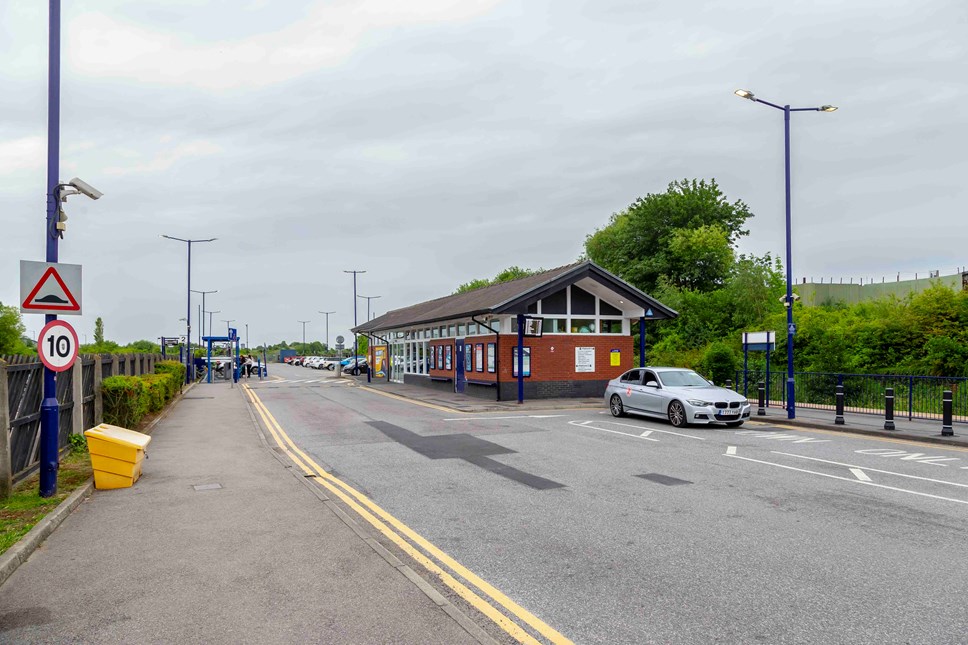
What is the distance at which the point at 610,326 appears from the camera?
28281 mm

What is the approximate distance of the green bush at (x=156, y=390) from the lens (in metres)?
18.3

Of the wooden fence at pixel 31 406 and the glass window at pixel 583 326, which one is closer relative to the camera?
the wooden fence at pixel 31 406

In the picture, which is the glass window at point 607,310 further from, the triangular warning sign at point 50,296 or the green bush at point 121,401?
the triangular warning sign at point 50,296

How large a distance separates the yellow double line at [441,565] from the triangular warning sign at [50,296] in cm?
416

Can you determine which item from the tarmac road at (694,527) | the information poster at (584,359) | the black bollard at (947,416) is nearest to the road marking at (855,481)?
the tarmac road at (694,527)

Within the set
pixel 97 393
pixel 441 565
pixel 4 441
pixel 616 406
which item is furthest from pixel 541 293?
pixel 441 565

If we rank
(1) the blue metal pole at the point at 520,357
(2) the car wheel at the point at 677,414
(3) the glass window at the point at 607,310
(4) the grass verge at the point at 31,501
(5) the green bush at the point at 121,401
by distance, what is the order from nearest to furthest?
(4) the grass verge at the point at 31,501 < (5) the green bush at the point at 121,401 < (2) the car wheel at the point at 677,414 < (1) the blue metal pole at the point at 520,357 < (3) the glass window at the point at 607,310

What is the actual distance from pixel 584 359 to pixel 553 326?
193cm

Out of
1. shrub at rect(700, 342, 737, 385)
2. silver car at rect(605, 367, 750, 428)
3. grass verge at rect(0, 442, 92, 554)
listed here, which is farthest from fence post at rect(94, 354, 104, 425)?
shrub at rect(700, 342, 737, 385)

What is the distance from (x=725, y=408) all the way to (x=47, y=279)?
14401mm

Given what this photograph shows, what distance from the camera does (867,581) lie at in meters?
5.48

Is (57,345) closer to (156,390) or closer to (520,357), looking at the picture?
(156,390)

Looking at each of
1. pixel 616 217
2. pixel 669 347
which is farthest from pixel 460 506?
pixel 616 217

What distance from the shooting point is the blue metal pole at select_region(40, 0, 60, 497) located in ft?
28.5
